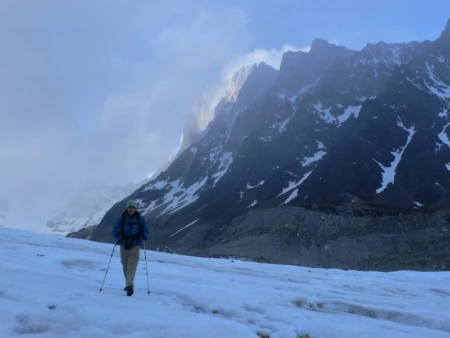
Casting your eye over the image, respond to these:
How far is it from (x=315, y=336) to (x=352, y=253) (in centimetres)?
6097

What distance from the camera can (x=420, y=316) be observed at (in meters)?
11.3

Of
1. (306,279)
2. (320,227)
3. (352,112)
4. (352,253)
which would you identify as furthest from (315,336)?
(352,112)

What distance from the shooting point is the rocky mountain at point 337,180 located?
7069 centimetres

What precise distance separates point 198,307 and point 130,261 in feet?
7.48

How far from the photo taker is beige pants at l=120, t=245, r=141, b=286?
11.4m

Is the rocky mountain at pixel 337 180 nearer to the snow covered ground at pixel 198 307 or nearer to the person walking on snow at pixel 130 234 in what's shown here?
the snow covered ground at pixel 198 307

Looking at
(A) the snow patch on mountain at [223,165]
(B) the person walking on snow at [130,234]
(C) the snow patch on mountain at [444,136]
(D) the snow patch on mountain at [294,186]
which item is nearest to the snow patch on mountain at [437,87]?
(C) the snow patch on mountain at [444,136]

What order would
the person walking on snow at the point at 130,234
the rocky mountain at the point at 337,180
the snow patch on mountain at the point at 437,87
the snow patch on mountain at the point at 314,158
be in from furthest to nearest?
the snow patch on mountain at the point at 437,87, the snow patch on mountain at the point at 314,158, the rocky mountain at the point at 337,180, the person walking on snow at the point at 130,234

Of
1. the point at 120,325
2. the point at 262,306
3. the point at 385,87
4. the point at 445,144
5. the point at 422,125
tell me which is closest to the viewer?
the point at 120,325

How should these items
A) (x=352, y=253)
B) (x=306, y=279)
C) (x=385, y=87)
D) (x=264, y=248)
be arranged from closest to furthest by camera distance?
(x=306, y=279)
(x=352, y=253)
(x=264, y=248)
(x=385, y=87)

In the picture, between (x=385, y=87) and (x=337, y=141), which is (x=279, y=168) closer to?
(x=337, y=141)

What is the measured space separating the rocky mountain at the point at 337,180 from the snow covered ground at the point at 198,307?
30.0 m

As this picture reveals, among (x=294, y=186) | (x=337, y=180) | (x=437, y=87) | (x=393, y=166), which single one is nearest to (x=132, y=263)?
(x=337, y=180)

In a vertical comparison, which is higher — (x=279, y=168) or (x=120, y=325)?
(x=279, y=168)
